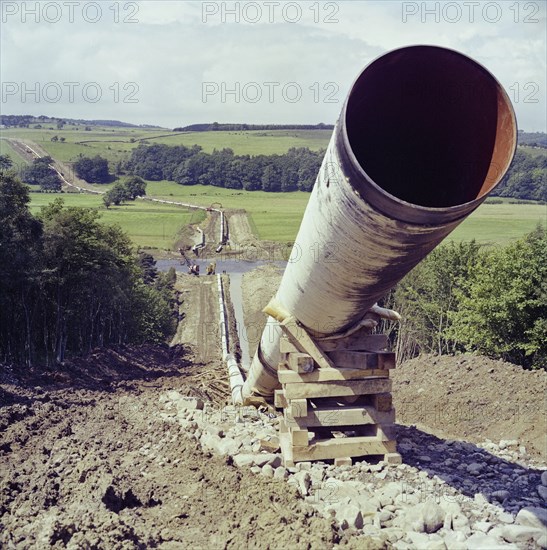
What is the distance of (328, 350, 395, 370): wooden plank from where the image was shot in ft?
31.8

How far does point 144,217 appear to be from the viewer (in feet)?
251

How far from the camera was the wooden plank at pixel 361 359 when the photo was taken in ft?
31.8

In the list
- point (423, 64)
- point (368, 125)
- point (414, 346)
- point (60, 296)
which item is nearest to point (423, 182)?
point (368, 125)

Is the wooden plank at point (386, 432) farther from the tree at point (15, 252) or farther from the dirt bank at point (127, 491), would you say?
the tree at point (15, 252)

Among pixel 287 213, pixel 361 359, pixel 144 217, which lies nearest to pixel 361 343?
pixel 361 359

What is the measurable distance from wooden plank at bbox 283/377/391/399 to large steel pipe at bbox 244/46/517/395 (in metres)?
2.40

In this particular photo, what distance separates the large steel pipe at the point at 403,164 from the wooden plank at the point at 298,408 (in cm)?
249

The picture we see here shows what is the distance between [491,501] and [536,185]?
104157mm

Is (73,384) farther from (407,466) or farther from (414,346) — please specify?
(414,346)

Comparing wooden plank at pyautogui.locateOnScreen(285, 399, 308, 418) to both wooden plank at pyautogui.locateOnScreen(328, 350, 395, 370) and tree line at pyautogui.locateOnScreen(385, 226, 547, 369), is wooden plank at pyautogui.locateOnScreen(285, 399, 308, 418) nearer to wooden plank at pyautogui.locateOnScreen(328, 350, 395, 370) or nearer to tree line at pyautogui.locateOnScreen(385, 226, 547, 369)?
wooden plank at pyautogui.locateOnScreen(328, 350, 395, 370)

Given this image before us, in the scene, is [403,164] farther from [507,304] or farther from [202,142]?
[202,142]

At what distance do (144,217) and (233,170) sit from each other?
132ft

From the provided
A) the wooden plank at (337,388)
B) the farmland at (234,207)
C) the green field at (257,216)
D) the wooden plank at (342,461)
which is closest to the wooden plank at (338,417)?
the wooden plank at (337,388)

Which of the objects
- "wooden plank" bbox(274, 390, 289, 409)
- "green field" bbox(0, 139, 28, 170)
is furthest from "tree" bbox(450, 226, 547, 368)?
"green field" bbox(0, 139, 28, 170)
